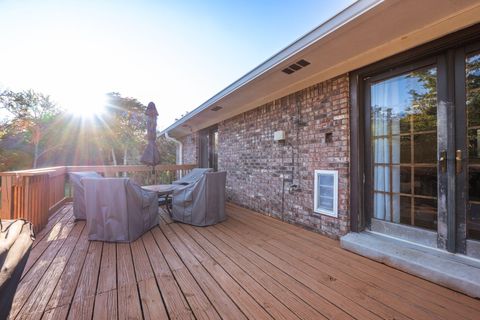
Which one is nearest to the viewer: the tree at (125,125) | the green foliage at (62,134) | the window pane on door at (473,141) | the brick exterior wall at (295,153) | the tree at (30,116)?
the window pane on door at (473,141)

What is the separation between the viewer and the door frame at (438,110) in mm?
1932

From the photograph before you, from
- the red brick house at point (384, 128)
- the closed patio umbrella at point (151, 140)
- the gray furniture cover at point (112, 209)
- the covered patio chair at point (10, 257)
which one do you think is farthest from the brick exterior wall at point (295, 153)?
the covered patio chair at point (10, 257)

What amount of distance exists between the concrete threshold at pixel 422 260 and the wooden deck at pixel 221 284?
74 mm

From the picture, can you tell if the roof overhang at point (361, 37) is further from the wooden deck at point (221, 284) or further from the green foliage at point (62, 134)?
the green foliage at point (62, 134)

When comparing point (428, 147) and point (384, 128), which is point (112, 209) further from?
point (428, 147)

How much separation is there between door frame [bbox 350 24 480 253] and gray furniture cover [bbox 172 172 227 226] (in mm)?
1992

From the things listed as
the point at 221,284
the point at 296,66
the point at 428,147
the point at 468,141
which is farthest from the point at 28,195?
the point at 468,141

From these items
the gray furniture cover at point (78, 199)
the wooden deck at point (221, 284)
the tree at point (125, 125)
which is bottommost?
the wooden deck at point (221, 284)

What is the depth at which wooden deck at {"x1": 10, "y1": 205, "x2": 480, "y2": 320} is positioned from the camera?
1507 mm

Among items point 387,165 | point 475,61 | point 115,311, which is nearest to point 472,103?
point 475,61

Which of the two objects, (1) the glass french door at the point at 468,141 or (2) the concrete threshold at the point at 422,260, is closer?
(2) the concrete threshold at the point at 422,260

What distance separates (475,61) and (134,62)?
22.1 ft

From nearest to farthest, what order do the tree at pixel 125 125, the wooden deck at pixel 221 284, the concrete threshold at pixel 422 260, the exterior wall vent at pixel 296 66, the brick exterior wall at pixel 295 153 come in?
the wooden deck at pixel 221 284 → the concrete threshold at pixel 422 260 → the exterior wall vent at pixel 296 66 → the brick exterior wall at pixel 295 153 → the tree at pixel 125 125

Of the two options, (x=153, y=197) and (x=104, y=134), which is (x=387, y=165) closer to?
(x=153, y=197)
